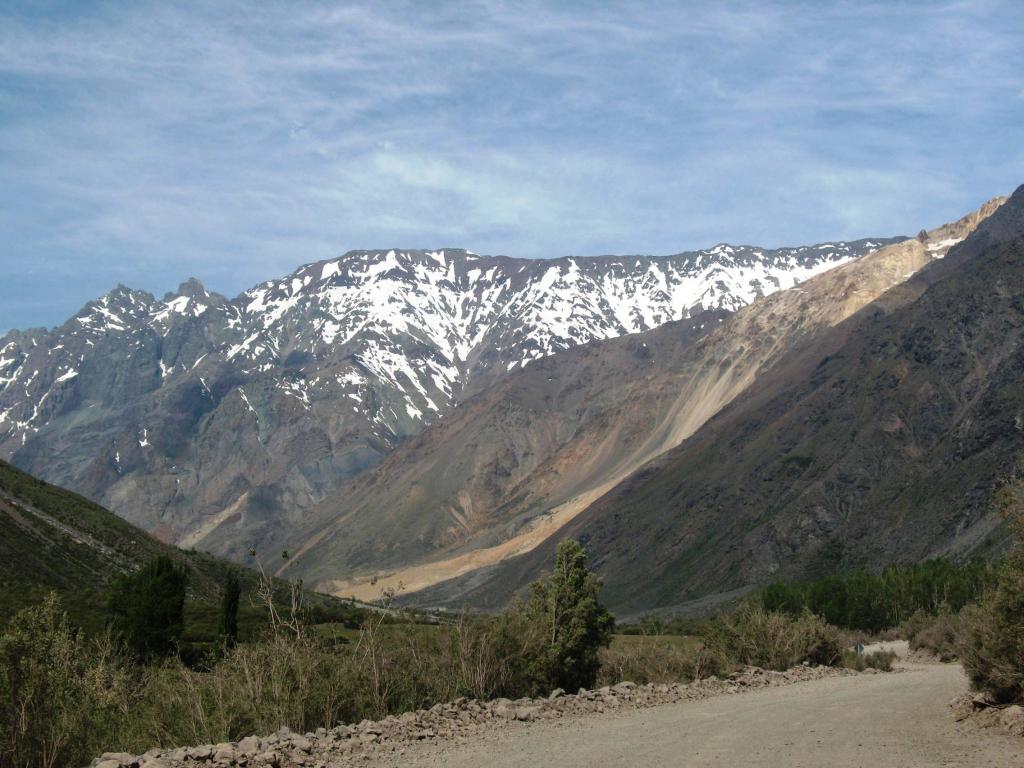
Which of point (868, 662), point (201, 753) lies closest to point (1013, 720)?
point (201, 753)

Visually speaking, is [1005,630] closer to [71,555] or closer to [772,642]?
[772,642]

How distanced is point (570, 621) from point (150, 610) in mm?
22669

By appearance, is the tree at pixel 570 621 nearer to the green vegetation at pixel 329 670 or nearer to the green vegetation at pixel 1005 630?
the green vegetation at pixel 329 670

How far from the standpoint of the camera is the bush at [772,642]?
50.7m

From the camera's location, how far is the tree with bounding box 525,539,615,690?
149 ft

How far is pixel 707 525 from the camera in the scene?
7534 inches

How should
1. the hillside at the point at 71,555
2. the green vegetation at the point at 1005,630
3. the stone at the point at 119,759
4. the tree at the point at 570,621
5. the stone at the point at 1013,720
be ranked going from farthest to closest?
the hillside at the point at 71,555 → the tree at the point at 570,621 → the green vegetation at the point at 1005,630 → the stone at the point at 1013,720 → the stone at the point at 119,759

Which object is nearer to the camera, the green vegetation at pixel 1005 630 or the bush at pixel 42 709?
the bush at pixel 42 709

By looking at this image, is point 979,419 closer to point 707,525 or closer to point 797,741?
point 707,525

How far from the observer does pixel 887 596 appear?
101500 millimetres

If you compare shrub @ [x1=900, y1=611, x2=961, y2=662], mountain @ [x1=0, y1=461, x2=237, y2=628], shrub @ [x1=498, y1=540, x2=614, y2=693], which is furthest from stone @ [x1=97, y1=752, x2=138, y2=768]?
shrub @ [x1=900, y1=611, x2=961, y2=662]

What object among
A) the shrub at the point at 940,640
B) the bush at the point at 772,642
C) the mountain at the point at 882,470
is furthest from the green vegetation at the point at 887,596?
the bush at the point at 772,642

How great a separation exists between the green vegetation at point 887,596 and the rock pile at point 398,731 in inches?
2321

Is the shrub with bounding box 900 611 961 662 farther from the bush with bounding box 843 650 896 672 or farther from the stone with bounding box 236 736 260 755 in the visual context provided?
the stone with bounding box 236 736 260 755
